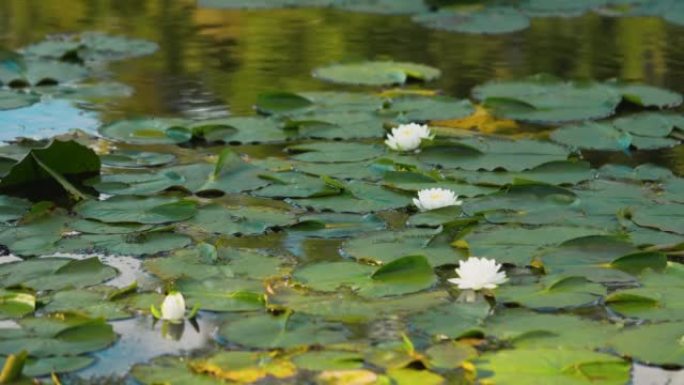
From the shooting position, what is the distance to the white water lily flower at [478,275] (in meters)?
2.53

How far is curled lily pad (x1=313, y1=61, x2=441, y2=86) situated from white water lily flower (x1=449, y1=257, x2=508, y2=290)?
1921 millimetres

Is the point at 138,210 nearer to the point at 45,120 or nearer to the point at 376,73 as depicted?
the point at 45,120

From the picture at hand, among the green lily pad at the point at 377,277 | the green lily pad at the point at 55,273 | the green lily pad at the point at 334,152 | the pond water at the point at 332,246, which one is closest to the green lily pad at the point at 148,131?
the pond water at the point at 332,246

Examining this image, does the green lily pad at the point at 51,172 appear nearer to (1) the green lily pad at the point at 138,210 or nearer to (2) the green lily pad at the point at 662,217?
(1) the green lily pad at the point at 138,210

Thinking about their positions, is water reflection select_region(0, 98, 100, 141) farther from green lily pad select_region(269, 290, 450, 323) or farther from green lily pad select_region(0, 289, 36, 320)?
green lily pad select_region(269, 290, 450, 323)

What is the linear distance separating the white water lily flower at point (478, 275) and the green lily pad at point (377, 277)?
0.25ft

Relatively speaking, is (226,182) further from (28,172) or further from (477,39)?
(477,39)

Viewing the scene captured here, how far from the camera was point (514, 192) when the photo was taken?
123 inches

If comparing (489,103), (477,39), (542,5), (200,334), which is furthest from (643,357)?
(542,5)

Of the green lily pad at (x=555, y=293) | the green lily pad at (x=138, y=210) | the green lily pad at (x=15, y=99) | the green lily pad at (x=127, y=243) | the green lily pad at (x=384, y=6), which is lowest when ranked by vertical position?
the green lily pad at (x=555, y=293)

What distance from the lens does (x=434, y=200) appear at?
3.02 meters

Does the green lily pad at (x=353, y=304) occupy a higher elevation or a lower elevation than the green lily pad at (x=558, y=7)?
lower

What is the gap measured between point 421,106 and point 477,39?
1319 mm

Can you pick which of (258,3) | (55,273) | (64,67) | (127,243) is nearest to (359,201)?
(127,243)
